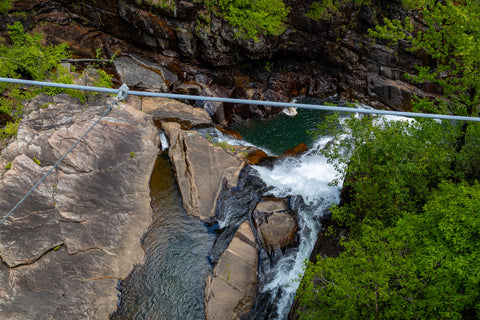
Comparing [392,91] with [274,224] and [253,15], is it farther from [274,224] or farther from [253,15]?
[274,224]

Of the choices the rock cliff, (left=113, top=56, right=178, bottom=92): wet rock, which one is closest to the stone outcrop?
the rock cliff

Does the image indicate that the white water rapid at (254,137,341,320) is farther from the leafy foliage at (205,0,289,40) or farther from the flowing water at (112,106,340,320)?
the leafy foliage at (205,0,289,40)

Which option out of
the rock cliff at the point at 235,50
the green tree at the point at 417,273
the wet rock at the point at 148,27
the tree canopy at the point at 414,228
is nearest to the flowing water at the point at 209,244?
the tree canopy at the point at 414,228

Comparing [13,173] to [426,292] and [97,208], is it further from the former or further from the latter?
[426,292]

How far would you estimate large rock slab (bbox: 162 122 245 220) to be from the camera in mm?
10430

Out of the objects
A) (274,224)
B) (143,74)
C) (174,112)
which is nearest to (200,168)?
(274,224)

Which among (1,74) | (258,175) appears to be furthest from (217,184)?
(1,74)

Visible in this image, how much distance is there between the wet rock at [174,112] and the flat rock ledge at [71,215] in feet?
8.79

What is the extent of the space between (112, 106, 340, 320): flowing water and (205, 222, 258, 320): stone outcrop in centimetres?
28

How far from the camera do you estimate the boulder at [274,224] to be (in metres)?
9.60

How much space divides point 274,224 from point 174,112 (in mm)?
8525

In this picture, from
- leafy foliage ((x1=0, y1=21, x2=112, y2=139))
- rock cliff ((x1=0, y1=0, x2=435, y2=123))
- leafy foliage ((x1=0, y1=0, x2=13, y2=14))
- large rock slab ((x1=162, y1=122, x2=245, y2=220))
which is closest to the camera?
large rock slab ((x1=162, y1=122, x2=245, y2=220))

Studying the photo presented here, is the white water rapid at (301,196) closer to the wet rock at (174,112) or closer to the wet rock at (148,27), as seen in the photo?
the wet rock at (174,112)

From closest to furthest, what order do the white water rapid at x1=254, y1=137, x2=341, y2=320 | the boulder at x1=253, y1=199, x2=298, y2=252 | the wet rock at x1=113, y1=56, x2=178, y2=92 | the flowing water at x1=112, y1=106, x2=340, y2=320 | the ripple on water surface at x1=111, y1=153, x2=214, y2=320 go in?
the ripple on water surface at x1=111, y1=153, x2=214, y2=320
the flowing water at x1=112, y1=106, x2=340, y2=320
the white water rapid at x1=254, y1=137, x2=341, y2=320
the boulder at x1=253, y1=199, x2=298, y2=252
the wet rock at x1=113, y1=56, x2=178, y2=92
